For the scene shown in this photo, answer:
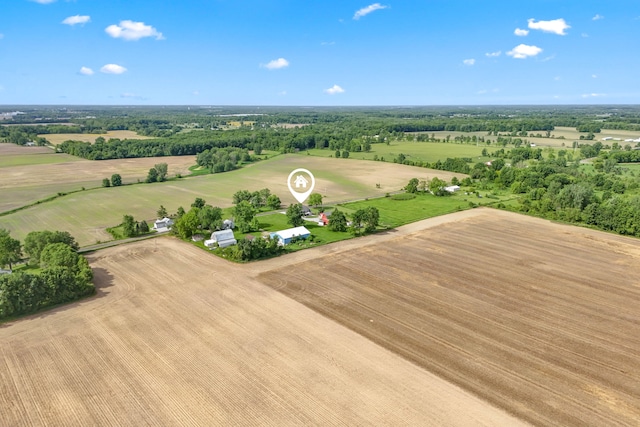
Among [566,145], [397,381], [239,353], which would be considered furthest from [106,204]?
[566,145]

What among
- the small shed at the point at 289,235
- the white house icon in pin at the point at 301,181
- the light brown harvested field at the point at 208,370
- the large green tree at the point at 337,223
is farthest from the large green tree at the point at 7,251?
the white house icon in pin at the point at 301,181

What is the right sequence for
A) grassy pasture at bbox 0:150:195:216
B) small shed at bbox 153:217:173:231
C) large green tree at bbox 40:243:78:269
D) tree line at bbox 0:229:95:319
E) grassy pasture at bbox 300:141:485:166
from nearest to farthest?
tree line at bbox 0:229:95:319
large green tree at bbox 40:243:78:269
small shed at bbox 153:217:173:231
grassy pasture at bbox 0:150:195:216
grassy pasture at bbox 300:141:485:166

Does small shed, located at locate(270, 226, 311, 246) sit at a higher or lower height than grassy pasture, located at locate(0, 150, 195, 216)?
lower

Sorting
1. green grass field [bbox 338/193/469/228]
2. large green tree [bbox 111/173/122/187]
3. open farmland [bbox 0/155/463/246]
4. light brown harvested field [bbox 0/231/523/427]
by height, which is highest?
large green tree [bbox 111/173/122/187]

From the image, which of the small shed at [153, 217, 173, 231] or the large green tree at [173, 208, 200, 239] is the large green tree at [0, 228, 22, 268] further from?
the large green tree at [173, 208, 200, 239]

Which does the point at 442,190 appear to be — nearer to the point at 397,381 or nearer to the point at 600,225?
the point at 600,225

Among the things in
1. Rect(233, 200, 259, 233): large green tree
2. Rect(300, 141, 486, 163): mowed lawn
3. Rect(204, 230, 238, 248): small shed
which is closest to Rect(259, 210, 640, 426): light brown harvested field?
Rect(204, 230, 238, 248): small shed

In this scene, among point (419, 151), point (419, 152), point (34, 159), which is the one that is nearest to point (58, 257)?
point (34, 159)
